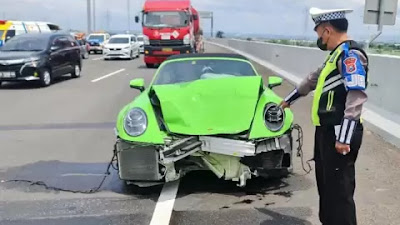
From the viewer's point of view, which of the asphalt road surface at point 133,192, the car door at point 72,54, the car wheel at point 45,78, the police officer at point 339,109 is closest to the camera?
the police officer at point 339,109

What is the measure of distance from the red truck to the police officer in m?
21.3

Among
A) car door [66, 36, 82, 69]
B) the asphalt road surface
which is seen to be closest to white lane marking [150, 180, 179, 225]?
the asphalt road surface

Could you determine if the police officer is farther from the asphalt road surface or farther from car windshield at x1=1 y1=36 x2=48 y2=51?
car windshield at x1=1 y1=36 x2=48 y2=51

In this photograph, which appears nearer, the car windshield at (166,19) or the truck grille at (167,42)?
the truck grille at (167,42)

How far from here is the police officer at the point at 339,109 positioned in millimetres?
3354

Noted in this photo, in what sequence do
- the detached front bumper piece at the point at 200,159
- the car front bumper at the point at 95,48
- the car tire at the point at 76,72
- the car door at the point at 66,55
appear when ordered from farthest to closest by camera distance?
the car front bumper at the point at 95,48, the car tire at the point at 76,72, the car door at the point at 66,55, the detached front bumper piece at the point at 200,159

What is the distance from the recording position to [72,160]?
6.83 meters

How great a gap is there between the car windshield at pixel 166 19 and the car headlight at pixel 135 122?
19.9m

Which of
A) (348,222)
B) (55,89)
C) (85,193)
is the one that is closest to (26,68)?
(55,89)

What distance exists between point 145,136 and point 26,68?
1200 centimetres

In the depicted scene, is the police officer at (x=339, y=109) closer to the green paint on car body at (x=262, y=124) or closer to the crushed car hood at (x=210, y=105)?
the green paint on car body at (x=262, y=124)

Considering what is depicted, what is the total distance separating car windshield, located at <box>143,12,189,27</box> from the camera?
81.5ft

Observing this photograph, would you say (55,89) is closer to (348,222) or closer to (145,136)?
(145,136)

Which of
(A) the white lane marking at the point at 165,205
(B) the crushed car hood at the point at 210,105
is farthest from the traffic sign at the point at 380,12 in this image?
(A) the white lane marking at the point at 165,205
